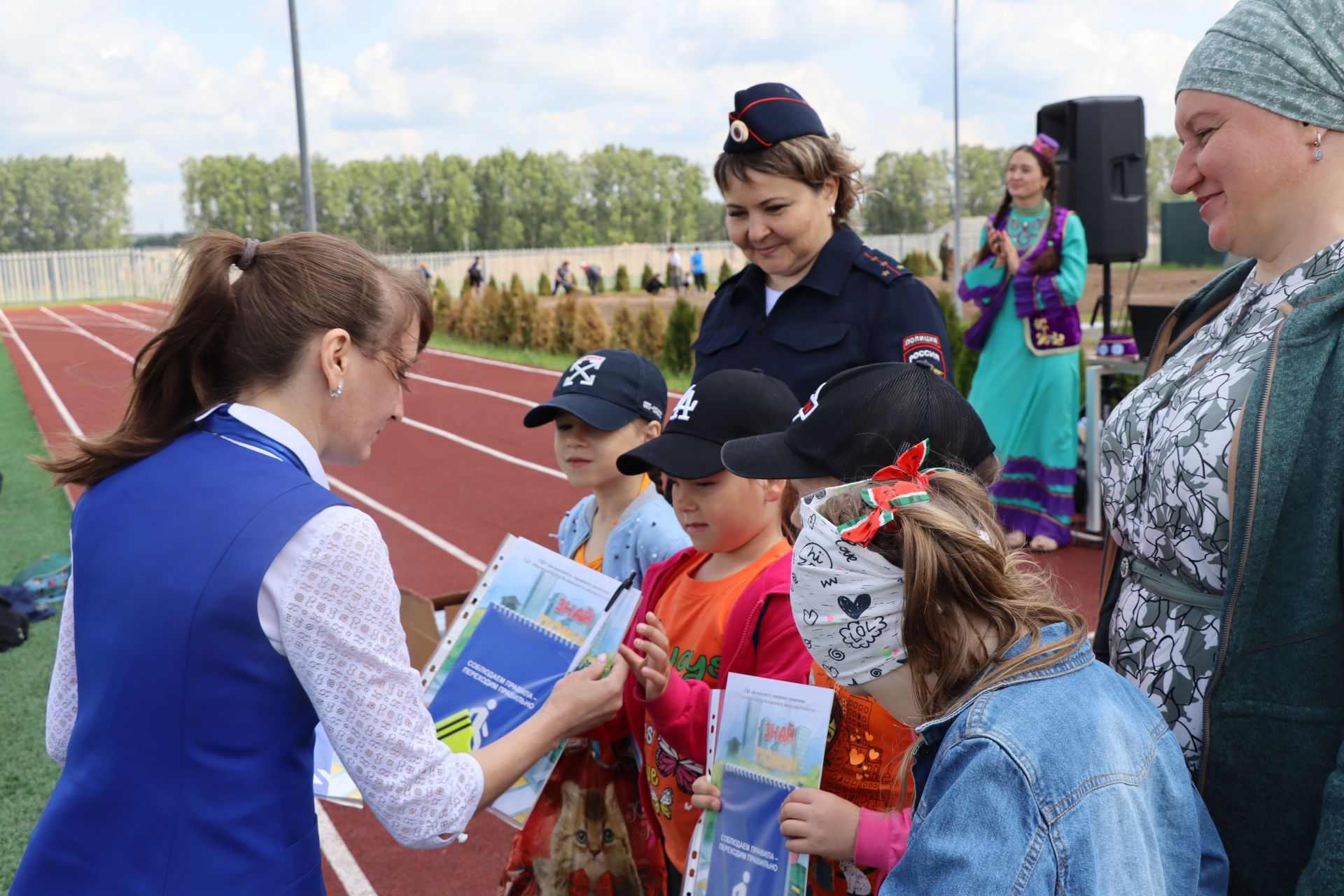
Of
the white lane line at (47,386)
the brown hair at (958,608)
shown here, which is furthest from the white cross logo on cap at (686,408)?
the white lane line at (47,386)

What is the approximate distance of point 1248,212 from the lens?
176 centimetres

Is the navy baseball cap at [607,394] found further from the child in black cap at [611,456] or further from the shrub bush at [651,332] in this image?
the shrub bush at [651,332]

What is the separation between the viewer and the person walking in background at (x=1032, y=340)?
6.48 metres

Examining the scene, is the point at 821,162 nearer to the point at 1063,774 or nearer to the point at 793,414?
the point at 793,414

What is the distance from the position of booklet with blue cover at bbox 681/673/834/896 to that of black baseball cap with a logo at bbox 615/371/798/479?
0.56 m

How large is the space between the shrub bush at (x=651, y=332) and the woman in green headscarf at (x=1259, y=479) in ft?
50.8

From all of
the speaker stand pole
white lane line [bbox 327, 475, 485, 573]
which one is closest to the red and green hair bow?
white lane line [bbox 327, 475, 485, 573]

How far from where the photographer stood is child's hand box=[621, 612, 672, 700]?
2.13 m

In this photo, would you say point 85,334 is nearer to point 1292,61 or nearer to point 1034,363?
point 1034,363

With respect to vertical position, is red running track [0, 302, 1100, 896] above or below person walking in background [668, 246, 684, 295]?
below

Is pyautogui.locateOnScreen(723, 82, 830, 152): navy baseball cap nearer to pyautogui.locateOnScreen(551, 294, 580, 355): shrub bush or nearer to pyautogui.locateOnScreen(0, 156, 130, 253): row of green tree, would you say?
pyautogui.locateOnScreen(551, 294, 580, 355): shrub bush

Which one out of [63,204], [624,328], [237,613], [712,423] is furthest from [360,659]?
[63,204]

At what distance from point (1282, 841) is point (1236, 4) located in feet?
4.36

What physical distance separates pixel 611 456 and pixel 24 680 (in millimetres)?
3777
